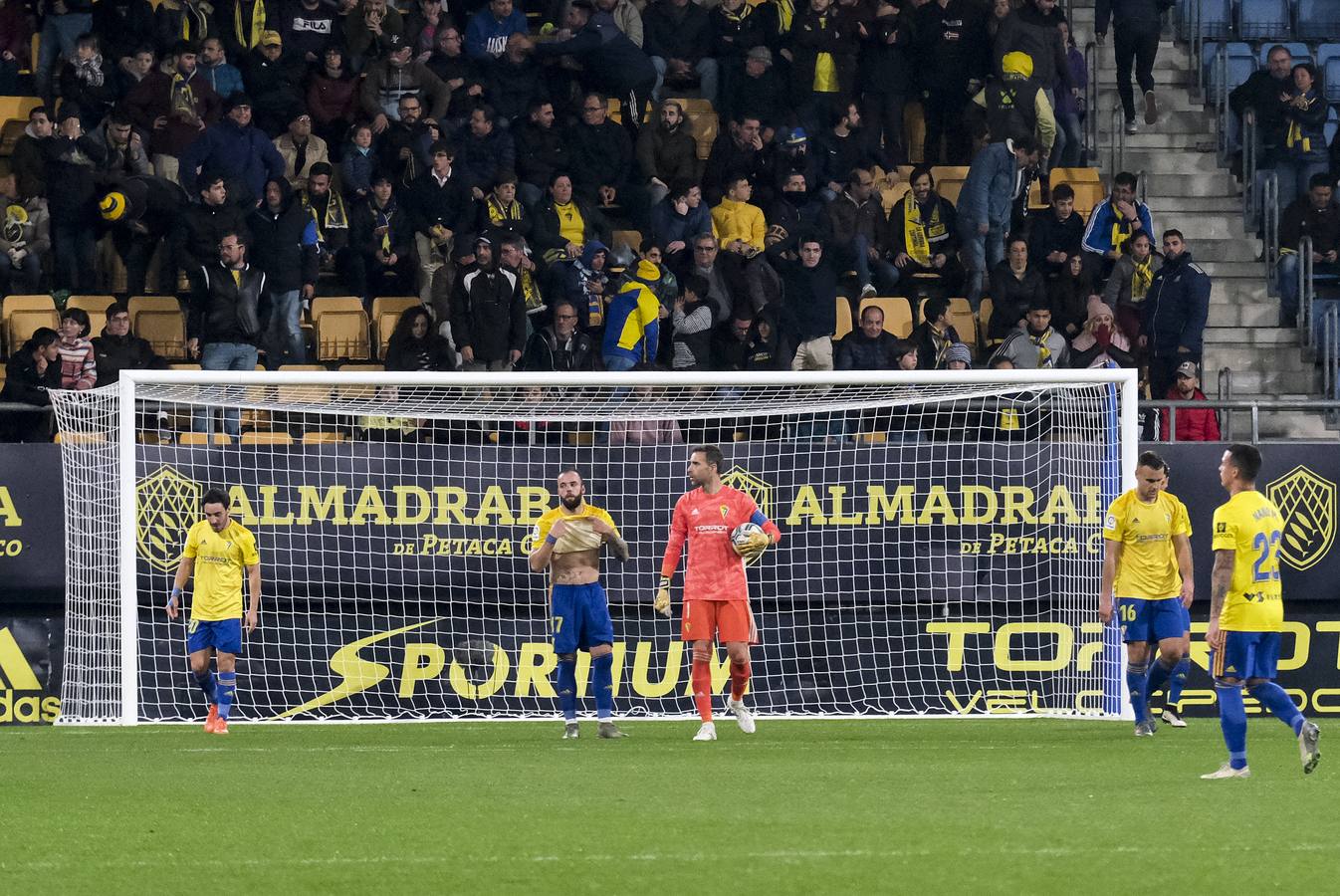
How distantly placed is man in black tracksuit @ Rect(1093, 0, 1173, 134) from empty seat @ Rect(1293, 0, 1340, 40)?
3076 millimetres

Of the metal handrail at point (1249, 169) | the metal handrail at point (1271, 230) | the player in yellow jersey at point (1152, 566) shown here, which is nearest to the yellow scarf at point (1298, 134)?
the metal handrail at point (1249, 169)

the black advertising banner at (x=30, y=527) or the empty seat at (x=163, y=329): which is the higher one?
the empty seat at (x=163, y=329)

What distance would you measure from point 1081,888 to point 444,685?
1002 centimetres

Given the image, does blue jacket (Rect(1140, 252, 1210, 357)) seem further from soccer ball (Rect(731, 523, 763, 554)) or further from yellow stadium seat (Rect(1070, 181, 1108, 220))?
soccer ball (Rect(731, 523, 763, 554))

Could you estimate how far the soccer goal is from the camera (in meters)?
15.9

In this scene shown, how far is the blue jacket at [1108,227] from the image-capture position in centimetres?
1908

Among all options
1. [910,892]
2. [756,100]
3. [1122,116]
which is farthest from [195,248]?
[910,892]

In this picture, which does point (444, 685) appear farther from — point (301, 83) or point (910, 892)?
point (910, 892)

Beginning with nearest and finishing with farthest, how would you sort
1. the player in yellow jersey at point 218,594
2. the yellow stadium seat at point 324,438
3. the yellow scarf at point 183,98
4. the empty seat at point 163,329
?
the player in yellow jersey at point 218,594, the yellow stadium seat at point 324,438, the empty seat at point 163,329, the yellow scarf at point 183,98

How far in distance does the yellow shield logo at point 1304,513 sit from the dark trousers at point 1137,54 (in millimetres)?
Result: 5929

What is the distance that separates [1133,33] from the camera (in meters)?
20.7

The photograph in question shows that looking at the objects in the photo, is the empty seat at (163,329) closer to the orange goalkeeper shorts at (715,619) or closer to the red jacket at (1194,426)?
the orange goalkeeper shorts at (715,619)

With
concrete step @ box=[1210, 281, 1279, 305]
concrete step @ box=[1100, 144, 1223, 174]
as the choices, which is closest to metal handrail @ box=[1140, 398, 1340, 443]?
concrete step @ box=[1210, 281, 1279, 305]

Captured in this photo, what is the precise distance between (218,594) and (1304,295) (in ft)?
35.7
